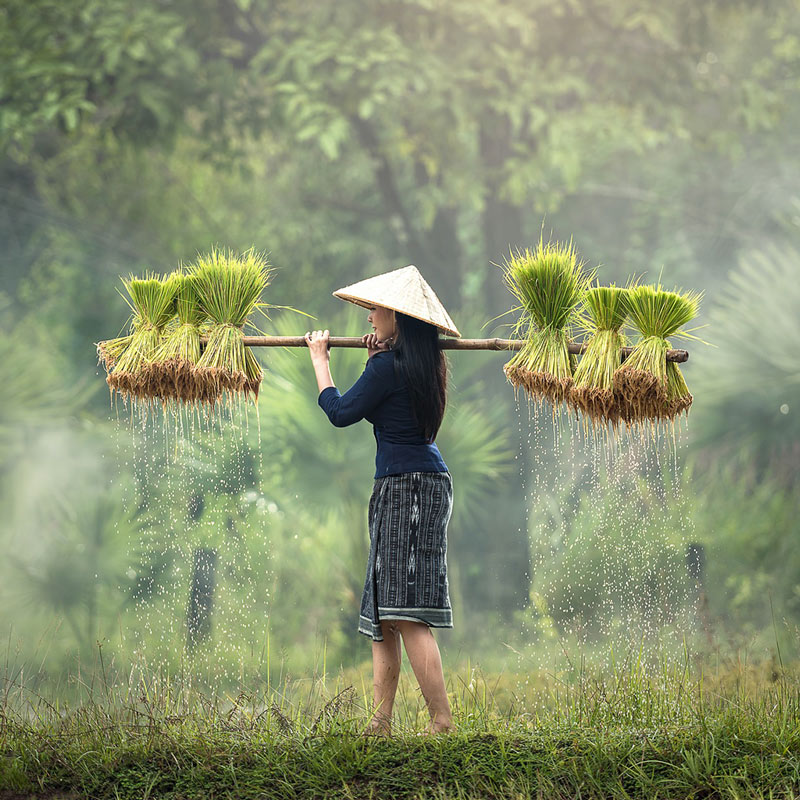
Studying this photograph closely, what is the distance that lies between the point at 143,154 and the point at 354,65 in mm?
2559

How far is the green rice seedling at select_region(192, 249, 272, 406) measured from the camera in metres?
3.70

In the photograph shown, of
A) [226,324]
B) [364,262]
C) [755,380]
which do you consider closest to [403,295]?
[226,324]

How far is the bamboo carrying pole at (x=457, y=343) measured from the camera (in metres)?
3.54

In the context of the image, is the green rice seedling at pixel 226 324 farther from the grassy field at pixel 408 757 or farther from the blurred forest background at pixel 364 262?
the blurred forest background at pixel 364 262

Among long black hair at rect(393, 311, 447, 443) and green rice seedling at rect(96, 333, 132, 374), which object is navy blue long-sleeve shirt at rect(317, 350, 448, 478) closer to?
long black hair at rect(393, 311, 447, 443)

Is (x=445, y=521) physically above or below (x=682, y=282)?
below

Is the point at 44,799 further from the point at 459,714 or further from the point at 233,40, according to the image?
the point at 233,40

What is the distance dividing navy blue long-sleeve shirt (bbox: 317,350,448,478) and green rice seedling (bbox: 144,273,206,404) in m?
0.65

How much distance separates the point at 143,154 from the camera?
32.5 feet

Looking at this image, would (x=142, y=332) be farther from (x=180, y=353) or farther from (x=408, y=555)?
(x=408, y=555)

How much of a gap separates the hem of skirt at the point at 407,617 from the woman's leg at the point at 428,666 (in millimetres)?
47

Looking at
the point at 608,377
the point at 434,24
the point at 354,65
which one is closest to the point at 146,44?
the point at 354,65

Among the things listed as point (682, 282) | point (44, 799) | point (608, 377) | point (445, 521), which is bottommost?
point (44, 799)

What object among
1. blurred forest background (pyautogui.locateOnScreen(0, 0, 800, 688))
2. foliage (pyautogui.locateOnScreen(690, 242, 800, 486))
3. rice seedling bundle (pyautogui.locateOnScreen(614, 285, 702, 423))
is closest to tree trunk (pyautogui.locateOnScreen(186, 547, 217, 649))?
blurred forest background (pyautogui.locateOnScreen(0, 0, 800, 688))
